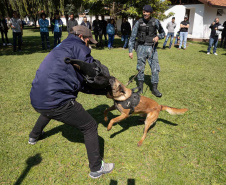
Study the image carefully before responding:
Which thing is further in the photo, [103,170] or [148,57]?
[148,57]

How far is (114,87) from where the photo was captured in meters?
2.94

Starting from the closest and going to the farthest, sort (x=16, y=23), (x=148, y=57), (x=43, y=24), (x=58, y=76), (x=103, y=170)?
1. (x=58, y=76)
2. (x=103, y=170)
3. (x=148, y=57)
4. (x=16, y=23)
5. (x=43, y=24)

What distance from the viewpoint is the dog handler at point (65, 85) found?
2072 mm

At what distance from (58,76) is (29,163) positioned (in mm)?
1722

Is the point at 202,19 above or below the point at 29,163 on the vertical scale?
above

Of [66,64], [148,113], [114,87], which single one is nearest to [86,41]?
[66,64]

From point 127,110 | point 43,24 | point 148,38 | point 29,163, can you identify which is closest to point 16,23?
point 43,24

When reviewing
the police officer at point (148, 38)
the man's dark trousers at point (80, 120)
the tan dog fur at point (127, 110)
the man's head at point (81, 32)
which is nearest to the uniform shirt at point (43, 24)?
the police officer at point (148, 38)

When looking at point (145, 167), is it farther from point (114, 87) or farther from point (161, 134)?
point (114, 87)

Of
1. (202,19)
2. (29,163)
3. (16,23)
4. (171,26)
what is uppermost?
A: (202,19)

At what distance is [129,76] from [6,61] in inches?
263

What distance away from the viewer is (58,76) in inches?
81.2

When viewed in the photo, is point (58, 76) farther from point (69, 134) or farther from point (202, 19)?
point (202, 19)

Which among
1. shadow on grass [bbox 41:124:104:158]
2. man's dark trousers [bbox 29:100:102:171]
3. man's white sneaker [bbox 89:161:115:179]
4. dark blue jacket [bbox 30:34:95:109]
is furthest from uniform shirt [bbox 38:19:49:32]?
man's white sneaker [bbox 89:161:115:179]
